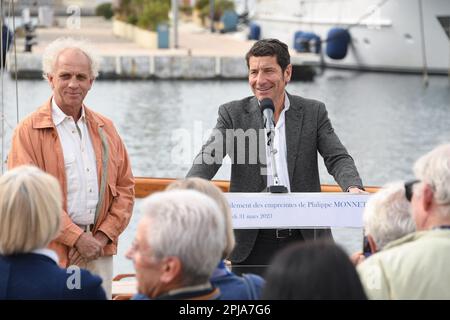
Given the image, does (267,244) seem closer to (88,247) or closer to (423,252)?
(88,247)

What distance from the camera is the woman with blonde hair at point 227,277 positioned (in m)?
3.76

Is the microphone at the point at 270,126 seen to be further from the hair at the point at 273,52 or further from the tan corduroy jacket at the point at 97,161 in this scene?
the tan corduroy jacket at the point at 97,161

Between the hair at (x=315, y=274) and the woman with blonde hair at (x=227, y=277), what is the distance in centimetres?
63

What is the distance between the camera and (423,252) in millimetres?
3721

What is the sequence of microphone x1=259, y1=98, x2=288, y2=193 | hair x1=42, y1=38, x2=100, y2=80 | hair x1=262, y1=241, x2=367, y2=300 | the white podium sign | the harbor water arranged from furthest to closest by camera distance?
the harbor water, hair x1=42, y1=38, x2=100, y2=80, microphone x1=259, y1=98, x2=288, y2=193, the white podium sign, hair x1=262, y1=241, x2=367, y2=300

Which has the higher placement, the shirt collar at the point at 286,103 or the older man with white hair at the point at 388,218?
the shirt collar at the point at 286,103

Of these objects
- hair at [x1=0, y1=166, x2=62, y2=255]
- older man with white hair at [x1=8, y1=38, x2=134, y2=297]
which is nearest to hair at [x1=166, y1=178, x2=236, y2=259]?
hair at [x1=0, y1=166, x2=62, y2=255]

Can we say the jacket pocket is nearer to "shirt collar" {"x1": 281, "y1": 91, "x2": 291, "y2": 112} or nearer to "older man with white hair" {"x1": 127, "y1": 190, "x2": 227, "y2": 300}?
"shirt collar" {"x1": 281, "y1": 91, "x2": 291, "y2": 112}

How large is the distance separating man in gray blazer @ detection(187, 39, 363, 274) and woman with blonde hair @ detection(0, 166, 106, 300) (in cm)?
143

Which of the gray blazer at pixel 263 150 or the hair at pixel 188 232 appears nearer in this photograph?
the hair at pixel 188 232

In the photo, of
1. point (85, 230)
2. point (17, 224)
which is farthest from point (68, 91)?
point (17, 224)

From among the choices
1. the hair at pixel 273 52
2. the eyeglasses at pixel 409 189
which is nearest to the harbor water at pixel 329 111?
the hair at pixel 273 52

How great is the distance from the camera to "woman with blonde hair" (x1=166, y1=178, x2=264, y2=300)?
3758mm
